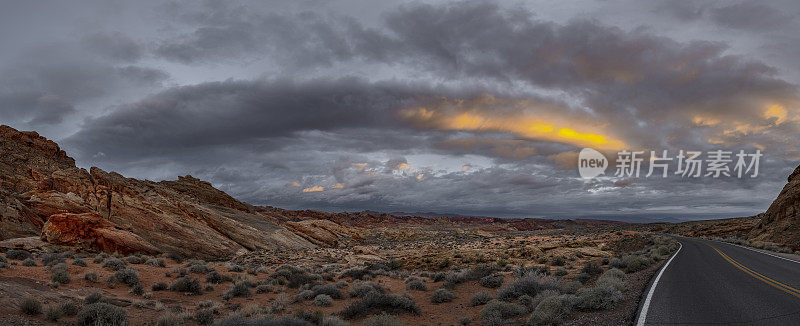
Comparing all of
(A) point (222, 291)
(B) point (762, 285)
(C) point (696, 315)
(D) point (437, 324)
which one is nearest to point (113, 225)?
(A) point (222, 291)

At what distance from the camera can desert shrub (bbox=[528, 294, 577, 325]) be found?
9.10 meters

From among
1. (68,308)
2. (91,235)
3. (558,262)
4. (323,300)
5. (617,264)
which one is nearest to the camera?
(68,308)

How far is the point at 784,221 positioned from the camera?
37.7 metres

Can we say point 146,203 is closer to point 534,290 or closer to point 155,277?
point 155,277

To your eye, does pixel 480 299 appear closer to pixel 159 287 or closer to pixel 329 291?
pixel 329 291

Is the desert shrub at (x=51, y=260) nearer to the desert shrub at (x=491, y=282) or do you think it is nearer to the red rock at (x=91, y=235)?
the red rock at (x=91, y=235)

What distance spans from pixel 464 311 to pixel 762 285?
9973mm

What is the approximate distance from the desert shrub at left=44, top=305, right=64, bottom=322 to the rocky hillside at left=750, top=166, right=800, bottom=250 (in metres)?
49.8

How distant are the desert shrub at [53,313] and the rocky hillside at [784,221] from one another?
1962 inches

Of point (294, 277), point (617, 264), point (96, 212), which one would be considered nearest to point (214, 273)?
point (294, 277)

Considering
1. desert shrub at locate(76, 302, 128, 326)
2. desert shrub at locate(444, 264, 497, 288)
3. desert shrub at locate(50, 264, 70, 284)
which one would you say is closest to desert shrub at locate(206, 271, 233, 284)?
desert shrub at locate(50, 264, 70, 284)

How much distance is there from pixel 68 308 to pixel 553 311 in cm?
1371

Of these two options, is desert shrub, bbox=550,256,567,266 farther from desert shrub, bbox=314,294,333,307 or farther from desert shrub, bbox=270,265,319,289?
desert shrub, bbox=314,294,333,307

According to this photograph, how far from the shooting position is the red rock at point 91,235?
79.8 ft
